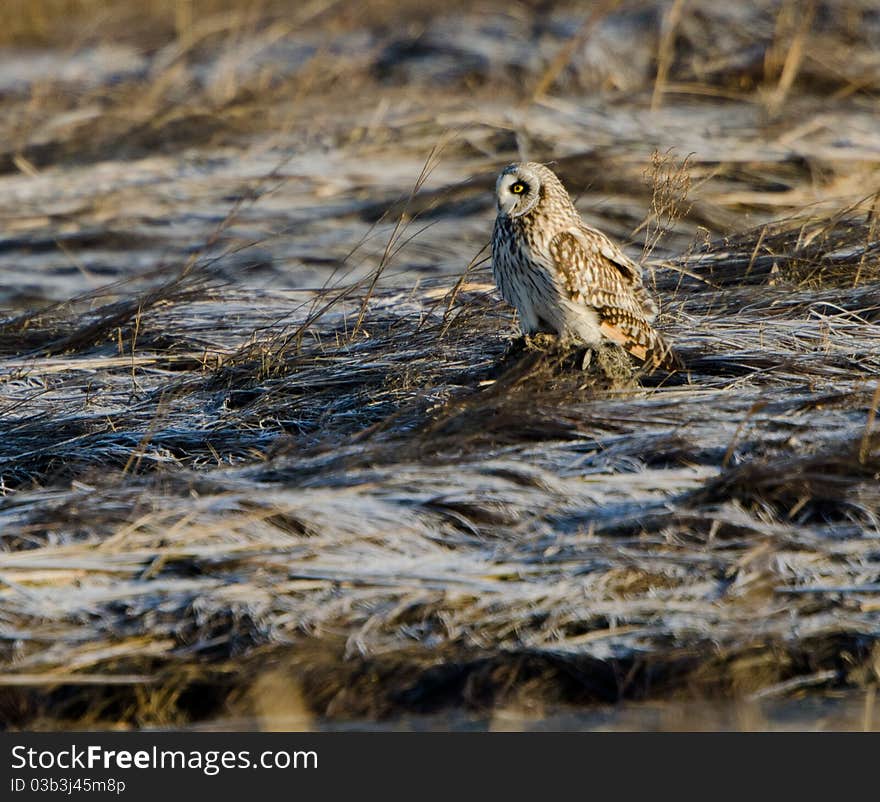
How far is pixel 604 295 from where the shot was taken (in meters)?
5.11

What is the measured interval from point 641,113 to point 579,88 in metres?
1.25

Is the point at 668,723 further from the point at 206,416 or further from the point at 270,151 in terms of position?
the point at 270,151

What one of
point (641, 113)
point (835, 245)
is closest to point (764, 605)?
point (835, 245)

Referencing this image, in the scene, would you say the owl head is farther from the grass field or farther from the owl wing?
the grass field

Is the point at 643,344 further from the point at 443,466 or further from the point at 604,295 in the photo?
the point at 443,466

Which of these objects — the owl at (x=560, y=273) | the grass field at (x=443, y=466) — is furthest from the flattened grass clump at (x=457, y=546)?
the owl at (x=560, y=273)

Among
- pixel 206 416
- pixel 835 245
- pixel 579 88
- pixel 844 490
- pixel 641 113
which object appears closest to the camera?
pixel 844 490

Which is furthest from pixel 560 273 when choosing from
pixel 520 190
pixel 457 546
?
pixel 457 546

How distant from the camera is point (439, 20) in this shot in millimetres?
12445

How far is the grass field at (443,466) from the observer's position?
374cm

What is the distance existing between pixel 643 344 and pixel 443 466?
117cm

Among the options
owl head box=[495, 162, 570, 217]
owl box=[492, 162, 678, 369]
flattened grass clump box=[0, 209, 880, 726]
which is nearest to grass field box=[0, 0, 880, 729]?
flattened grass clump box=[0, 209, 880, 726]

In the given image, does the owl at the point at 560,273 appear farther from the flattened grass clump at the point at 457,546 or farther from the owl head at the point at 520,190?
the flattened grass clump at the point at 457,546

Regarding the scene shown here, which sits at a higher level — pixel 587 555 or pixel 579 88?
pixel 579 88
